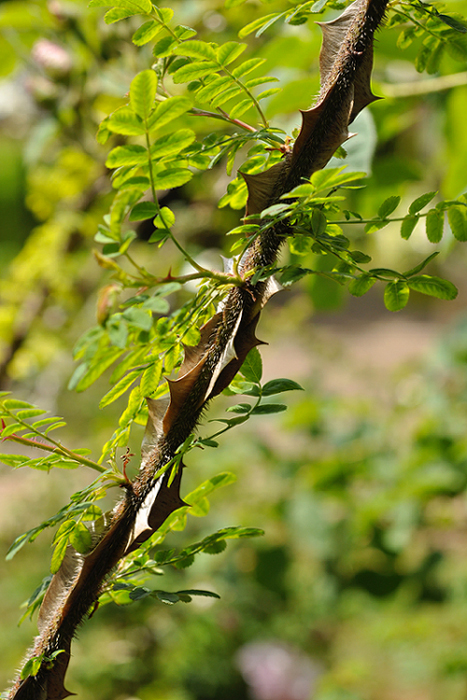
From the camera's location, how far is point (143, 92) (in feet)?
0.50

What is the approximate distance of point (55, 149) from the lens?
0.92 m

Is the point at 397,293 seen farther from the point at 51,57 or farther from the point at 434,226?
the point at 51,57

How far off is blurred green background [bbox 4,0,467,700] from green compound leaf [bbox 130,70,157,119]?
12cm

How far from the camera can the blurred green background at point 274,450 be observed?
592 mm

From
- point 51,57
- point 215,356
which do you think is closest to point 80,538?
point 215,356

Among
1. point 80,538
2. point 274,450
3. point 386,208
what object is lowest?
point 80,538

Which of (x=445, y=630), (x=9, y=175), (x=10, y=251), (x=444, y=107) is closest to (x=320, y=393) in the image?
(x=445, y=630)

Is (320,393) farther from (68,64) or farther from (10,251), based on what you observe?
(10,251)

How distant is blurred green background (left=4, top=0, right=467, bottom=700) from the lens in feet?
1.94

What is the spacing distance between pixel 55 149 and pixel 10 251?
1.95 metres

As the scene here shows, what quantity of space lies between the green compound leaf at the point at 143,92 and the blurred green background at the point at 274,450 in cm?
12

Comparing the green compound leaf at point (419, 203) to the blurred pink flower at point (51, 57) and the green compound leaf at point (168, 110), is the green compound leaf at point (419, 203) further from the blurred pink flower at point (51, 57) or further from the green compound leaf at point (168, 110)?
the blurred pink flower at point (51, 57)

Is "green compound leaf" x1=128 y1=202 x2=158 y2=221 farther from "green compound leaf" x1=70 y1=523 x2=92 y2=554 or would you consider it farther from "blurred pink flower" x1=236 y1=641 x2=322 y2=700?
"blurred pink flower" x1=236 y1=641 x2=322 y2=700

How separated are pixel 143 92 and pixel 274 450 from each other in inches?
41.5
